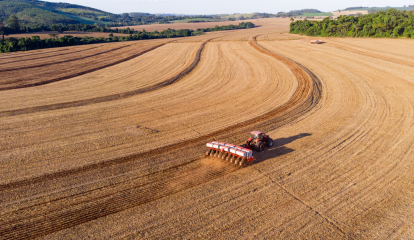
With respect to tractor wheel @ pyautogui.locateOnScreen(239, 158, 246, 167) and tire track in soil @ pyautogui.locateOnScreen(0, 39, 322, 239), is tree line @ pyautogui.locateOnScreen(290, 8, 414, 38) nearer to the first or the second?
tire track in soil @ pyautogui.locateOnScreen(0, 39, 322, 239)

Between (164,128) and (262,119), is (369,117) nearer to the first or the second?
(262,119)

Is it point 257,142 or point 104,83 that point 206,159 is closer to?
point 257,142

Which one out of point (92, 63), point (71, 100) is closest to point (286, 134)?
point (71, 100)

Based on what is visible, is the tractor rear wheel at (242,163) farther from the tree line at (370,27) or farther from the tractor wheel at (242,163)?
the tree line at (370,27)

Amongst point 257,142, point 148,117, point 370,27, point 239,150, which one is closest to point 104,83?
point 148,117

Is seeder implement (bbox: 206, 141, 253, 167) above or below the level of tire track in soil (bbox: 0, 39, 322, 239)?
above

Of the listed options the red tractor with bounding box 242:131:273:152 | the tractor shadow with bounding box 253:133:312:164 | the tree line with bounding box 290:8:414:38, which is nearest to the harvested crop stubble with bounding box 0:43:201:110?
the red tractor with bounding box 242:131:273:152

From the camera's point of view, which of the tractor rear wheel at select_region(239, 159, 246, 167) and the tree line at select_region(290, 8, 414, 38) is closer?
the tractor rear wheel at select_region(239, 159, 246, 167)
